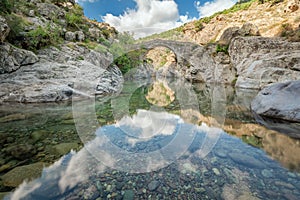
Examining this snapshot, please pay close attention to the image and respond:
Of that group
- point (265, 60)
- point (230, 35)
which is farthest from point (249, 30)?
point (265, 60)

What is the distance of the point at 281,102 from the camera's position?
4496 millimetres

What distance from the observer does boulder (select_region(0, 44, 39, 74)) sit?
316 inches

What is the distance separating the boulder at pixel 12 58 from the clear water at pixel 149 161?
219 inches

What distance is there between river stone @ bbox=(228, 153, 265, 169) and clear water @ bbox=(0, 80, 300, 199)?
0.01 metres

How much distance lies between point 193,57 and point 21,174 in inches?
965

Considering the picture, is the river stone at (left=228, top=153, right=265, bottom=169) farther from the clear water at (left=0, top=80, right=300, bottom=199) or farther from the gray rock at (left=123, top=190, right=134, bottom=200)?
the gray rock at (left=123, top=190, right=134, bottom=200)

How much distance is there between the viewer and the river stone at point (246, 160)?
2328mm

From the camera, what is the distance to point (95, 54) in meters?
16.4

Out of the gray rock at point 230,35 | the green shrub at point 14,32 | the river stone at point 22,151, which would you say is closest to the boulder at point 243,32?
the gray rock at point 230,35

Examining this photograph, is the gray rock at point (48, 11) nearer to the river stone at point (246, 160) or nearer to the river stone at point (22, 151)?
the river stone at point (22, 151)

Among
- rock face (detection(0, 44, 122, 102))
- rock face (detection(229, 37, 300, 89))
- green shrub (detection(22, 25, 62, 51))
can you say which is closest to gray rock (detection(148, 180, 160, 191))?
rock face (detection(0, 44, 122, 102))

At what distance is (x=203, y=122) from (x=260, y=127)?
1.39 metres

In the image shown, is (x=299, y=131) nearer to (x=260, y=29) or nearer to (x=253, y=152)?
(x=253, y=152)

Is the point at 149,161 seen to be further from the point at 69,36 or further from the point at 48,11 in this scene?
the point at 48,11
